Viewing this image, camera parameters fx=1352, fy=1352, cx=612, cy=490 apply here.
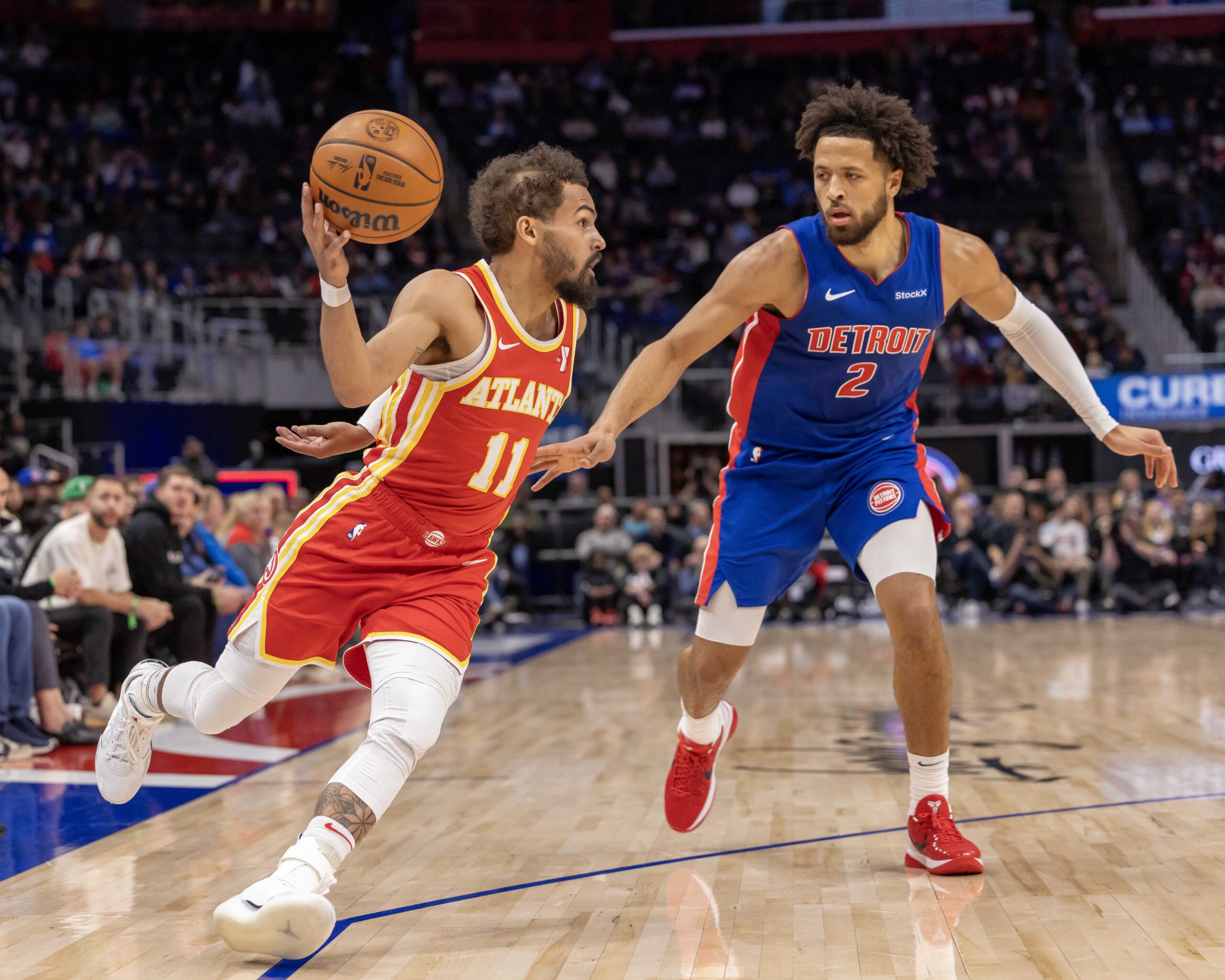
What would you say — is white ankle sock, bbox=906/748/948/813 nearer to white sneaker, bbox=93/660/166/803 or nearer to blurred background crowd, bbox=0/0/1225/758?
white sneaker, bbox=93/660/166/803

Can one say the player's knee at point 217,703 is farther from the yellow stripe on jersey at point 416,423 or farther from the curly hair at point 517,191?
the curly hair at point 517,191

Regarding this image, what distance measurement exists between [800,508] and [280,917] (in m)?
2.01

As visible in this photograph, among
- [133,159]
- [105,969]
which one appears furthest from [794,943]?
[133,159]

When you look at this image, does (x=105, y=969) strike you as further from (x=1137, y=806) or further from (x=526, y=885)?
(x=1137, y=806)

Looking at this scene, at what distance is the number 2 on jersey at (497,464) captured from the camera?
3641 millimetres

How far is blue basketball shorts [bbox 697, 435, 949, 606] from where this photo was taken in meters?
4.16

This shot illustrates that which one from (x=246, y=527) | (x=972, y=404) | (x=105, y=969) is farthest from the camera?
(x=972, y=404)

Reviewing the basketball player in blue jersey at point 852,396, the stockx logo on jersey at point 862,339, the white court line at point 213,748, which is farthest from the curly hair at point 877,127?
the white court line at point 213,748

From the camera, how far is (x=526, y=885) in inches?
157

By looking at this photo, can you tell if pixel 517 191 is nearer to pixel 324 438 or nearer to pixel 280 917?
pixel 324 438

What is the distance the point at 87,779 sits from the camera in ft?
19.0

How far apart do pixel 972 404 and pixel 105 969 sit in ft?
48.2

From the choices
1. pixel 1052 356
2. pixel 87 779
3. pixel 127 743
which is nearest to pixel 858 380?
pixel 1052 356

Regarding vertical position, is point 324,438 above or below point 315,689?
above
